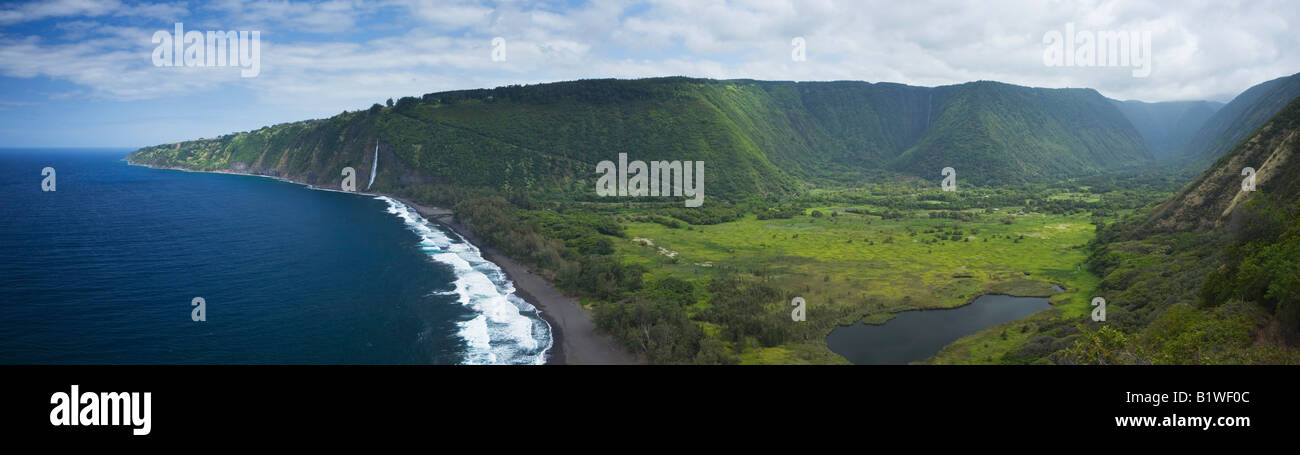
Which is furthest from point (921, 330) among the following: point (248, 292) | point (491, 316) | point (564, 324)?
point (248, 292)

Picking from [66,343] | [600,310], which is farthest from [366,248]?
[600,310]

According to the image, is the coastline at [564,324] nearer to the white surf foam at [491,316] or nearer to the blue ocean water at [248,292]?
the white surf foam at [491,316]

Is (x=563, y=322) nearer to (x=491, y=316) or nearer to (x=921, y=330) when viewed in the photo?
(x=491, y=316)

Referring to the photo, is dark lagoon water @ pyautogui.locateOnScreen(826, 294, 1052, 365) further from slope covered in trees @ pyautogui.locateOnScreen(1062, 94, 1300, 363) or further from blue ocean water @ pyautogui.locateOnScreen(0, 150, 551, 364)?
blue ocean water @ pyautogui.locateOnScreen(0, 150, 551, 364)

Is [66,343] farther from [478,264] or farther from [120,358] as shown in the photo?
[478,264]

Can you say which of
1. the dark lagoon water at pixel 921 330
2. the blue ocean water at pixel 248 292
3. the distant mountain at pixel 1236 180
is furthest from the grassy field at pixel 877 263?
the blue ocean water at pixel 248 292
